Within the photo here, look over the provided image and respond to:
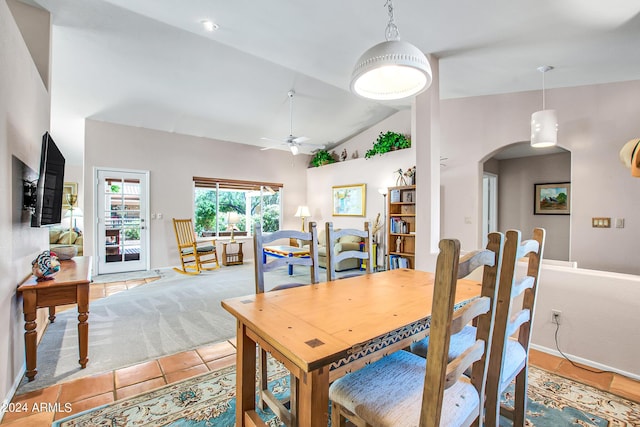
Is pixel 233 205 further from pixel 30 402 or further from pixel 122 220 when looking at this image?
pixel 30 402

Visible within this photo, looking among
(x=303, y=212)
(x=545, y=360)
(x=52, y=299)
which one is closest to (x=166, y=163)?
(x=303, y=212)

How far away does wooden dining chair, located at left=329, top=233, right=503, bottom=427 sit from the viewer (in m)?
0.76

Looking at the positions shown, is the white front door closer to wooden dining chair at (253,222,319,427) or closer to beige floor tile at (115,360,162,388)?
beige floor tile at (115,360,162,388)

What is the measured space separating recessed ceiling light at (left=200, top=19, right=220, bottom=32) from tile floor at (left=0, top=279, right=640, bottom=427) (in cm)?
287

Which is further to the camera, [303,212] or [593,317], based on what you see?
[303,212]

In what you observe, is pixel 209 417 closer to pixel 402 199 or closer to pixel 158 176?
pixel 402 199

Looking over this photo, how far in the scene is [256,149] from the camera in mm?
6832

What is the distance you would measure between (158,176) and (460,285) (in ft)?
18.7

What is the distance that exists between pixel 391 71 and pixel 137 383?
2.48 meters

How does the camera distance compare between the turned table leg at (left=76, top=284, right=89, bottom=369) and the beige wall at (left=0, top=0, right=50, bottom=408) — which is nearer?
the beige wall at (left=0, top=0, right=50, bottom=408)

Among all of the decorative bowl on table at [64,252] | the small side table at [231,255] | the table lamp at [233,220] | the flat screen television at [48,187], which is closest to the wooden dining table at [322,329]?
the flat screen television at [48,187]

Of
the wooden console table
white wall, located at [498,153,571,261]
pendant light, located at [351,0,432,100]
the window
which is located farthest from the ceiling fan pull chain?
the window

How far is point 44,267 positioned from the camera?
208cm

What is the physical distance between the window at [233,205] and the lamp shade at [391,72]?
5.35m
